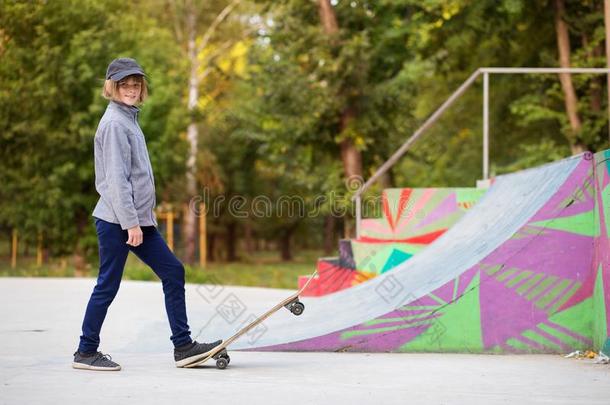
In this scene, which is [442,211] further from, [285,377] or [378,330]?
[285,377]

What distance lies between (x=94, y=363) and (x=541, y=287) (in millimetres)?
2868

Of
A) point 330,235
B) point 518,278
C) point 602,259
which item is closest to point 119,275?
point 518,278

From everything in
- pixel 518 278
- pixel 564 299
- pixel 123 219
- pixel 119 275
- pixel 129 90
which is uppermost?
pixel 129 90

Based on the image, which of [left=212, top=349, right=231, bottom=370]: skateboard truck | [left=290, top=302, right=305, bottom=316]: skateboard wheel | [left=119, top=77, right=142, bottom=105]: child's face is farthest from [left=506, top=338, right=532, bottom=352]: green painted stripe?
[left=119, top=77, right=142, bottom=105]: child's face

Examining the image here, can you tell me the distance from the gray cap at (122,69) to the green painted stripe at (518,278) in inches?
106

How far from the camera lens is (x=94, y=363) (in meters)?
4.87

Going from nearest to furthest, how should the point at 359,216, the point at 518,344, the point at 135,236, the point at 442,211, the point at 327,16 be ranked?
the point at 135,236
the point at 518,344
the point at 442,211
the point at 359,216
the point at 327,16

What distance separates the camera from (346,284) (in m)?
10.3

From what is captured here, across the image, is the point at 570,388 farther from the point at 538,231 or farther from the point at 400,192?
the point at 400,192

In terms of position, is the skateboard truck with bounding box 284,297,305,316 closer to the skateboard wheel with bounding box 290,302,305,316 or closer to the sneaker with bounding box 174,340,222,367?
the skateboard wheel with bounding box 290,302,305,316

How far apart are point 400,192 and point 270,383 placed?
220 inches

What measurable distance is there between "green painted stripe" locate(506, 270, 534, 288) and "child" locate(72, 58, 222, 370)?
79.1 inches

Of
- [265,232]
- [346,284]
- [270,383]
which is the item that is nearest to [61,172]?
[346,284]

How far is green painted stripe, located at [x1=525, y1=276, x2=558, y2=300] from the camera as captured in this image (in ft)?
18.8
